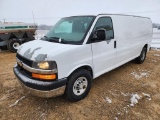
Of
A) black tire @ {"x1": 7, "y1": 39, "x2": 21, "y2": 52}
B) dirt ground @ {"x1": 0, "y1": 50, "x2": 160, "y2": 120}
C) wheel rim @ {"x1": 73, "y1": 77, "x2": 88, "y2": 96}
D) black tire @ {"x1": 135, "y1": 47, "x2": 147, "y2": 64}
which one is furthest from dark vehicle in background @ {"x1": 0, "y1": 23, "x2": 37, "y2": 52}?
wheel rim @ {"x1": 73, "y1": 77, "x2": 88, "y2": 96}

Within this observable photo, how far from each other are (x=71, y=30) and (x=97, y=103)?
6.30 ft

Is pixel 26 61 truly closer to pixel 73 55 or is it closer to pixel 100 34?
pixel 73 55

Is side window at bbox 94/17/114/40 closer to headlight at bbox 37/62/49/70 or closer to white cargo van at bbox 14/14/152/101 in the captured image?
white cargo van at bbox 14/14/152/101

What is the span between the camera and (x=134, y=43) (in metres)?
5.76

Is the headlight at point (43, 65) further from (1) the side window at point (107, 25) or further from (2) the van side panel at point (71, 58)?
(1) the side window at point (107, 25)

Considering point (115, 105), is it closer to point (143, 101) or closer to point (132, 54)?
point (143, 101)

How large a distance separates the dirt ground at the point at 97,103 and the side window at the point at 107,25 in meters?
1.50

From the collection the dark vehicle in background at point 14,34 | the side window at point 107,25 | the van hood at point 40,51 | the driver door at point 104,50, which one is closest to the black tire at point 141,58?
the driver door at point 104,50

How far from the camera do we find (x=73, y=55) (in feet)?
11.1

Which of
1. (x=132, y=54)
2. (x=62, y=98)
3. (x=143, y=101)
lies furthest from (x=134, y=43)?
(x=62, y=98)

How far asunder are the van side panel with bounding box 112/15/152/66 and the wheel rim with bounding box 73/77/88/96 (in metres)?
1.61

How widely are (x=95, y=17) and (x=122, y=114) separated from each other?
2379mm

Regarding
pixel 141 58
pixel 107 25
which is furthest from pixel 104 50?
pixel 141 58

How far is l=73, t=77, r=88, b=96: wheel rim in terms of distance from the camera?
3.66m
